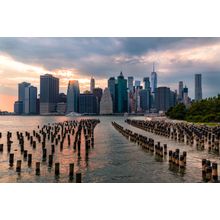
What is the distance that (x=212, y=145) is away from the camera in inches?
1462

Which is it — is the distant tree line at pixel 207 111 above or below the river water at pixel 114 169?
above

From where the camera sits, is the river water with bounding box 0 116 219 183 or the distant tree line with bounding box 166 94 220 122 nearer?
the river water with bounding box 0 116 219 183

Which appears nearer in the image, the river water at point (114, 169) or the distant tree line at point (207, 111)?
the river water at point (114, 169)

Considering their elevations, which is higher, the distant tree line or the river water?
the distant tree line

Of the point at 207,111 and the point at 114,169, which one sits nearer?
the point at 114,169

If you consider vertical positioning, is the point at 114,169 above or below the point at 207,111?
below
